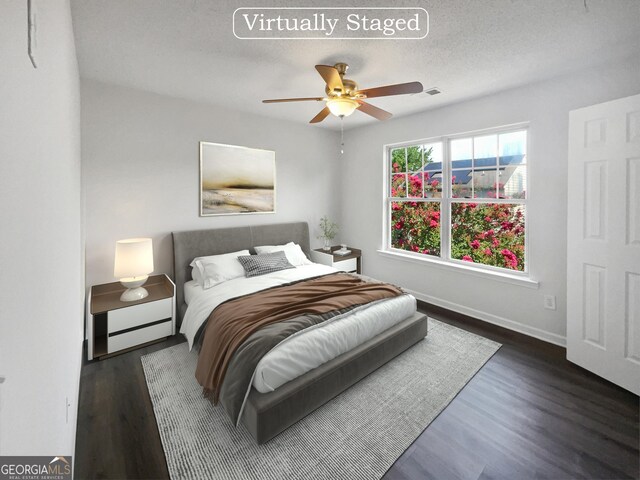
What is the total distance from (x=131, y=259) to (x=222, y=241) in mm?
1088

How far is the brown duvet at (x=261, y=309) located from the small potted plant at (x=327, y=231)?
6.12 ft

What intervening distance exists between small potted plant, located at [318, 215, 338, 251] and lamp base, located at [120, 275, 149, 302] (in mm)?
2730

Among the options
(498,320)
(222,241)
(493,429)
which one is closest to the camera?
(493,429)

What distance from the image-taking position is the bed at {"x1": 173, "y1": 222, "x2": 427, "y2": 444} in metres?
1.79

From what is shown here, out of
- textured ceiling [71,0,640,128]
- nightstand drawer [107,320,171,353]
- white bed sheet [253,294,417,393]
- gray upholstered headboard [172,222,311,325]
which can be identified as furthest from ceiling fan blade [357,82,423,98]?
nightstand drawer [107,320,171,353]

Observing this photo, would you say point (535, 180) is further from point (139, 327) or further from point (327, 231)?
point (139, 327)

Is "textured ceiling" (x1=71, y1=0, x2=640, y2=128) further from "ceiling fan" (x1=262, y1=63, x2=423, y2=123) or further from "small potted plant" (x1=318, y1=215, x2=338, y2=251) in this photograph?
"small potted plant" (x1=318, y1=215, x2=338, y2=251)

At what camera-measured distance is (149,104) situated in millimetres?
3195

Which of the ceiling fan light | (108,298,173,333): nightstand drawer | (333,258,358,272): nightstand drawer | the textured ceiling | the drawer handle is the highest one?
the textured ceiling

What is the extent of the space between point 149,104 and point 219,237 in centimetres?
165

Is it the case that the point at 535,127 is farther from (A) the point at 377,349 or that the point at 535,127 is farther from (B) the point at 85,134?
(B) the point at 85,134

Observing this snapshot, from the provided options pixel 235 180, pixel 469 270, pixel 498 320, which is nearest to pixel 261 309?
pixel 235 180

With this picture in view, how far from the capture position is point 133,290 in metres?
2.88

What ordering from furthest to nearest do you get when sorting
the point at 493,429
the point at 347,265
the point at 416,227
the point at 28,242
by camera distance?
the point at 347,265 < the point at 416,227 < the point at 493,429 < the point at 28,242
